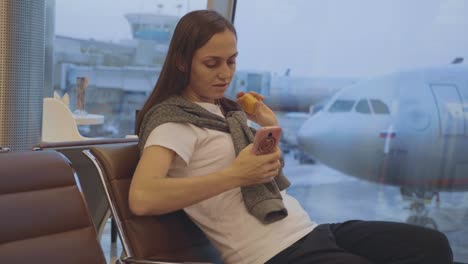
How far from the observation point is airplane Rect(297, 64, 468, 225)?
390 cm

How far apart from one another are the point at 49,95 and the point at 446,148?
10.1 ft

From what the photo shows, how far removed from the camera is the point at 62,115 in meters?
3.17

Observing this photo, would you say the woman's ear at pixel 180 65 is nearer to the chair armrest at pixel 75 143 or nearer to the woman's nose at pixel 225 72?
the woman's nose at pixel 225 72

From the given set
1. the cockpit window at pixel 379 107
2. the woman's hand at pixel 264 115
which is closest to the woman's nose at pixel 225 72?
the woman's hand at pixel 264 115

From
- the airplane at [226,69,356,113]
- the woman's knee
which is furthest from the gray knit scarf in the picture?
the airplane at [226,69,356,113]

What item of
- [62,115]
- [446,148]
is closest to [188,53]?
[62,115]

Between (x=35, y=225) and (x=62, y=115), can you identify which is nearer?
(x=35, y=225)

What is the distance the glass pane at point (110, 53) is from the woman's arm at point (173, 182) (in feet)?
8.35

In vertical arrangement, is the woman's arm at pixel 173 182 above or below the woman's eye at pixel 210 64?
below

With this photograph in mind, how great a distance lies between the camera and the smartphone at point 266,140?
1232 mm

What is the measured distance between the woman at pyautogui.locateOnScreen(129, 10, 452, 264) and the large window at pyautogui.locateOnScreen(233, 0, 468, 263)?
202 centimetres

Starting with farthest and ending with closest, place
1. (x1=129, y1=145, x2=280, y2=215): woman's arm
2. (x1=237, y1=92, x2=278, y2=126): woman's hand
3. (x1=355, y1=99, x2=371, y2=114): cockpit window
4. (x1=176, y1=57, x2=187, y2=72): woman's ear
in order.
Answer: (x1=355, y1=99, x2=371, y2=114): cockpit window, (x1=237, y1=92, x2=278, y2=126): woman's hand, (x1=176, y1=57, x2=187, y2=72): woman's ear, (x1=129, y1=145, x2=280, y2=215): woman's arm

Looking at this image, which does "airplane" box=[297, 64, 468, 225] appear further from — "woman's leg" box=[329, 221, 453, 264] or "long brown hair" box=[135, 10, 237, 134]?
"long brown hair" box=[135, 10, 237, 134]

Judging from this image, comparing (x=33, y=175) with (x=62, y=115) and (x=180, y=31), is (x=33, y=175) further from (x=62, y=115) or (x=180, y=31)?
(x=62, y=115)
